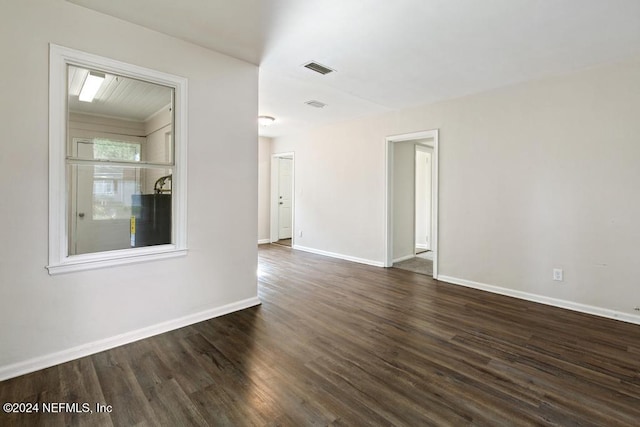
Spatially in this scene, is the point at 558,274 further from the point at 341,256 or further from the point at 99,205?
the point at 99,205

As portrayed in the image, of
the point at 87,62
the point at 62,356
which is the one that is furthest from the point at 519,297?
the point at 87,62

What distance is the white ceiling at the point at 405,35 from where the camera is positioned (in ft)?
7.32

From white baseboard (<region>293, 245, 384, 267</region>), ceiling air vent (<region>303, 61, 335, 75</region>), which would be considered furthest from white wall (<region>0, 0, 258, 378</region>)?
white baseboard (<region>293, 245, 384, 267</region>)

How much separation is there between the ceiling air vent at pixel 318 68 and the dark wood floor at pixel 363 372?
2562 mm

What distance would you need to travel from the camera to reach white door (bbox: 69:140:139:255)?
237 cm

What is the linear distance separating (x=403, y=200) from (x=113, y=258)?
451 centimetres

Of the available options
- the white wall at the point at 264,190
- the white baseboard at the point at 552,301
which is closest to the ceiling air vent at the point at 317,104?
the white wall at the point at 264,190

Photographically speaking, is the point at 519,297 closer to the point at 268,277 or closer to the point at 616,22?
the point at 616,22

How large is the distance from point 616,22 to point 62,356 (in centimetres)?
481

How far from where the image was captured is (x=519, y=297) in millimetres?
3672

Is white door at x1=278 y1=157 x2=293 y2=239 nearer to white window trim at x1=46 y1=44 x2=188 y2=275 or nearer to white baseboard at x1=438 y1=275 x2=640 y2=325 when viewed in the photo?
white baseboard at x1=438 y1=275 x2=640 y2=325

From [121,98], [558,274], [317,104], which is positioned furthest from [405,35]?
[558,274]

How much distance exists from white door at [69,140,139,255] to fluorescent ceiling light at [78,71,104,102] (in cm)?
34

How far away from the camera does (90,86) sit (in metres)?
2.43
